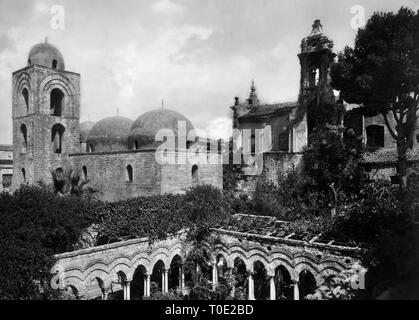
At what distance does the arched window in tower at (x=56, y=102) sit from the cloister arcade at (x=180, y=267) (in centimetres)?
1696

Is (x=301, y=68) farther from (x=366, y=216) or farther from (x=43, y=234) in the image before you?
(x=43, y=234)

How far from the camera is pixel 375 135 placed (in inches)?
1057

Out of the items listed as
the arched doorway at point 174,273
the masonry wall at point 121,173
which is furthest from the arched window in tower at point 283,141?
the arched doorway at point 174,273

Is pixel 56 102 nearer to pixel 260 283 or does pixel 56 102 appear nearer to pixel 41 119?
pixel 41 119

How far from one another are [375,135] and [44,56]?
1000 inches

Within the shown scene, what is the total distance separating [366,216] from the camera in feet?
49.0

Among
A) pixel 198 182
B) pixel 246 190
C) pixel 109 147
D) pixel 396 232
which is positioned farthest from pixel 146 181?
pixel 396 232

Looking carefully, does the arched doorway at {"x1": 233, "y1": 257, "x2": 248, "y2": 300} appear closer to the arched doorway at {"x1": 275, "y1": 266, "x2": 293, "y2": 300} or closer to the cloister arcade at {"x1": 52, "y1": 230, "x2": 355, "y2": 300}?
the cloister arcade at {"x1": 52, "y1": 230, "x2": 355, "y2": 300}

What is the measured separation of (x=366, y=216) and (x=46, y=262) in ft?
39.7

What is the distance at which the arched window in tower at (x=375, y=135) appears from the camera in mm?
26562

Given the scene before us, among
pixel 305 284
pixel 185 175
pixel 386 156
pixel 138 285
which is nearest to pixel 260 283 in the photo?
pixel 305 284

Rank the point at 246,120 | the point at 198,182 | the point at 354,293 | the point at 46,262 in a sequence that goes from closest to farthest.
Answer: the point at 354,293 → the point at 46,262 → the point at 198,182 → the point at 246,120

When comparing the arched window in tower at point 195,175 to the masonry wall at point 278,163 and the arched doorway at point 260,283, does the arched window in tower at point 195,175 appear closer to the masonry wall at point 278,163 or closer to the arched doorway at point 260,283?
the masonry wall at point 278,163

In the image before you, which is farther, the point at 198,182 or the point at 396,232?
the point at 198,182
